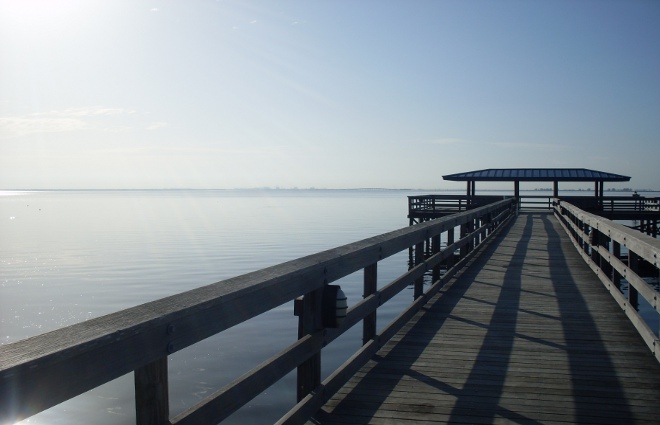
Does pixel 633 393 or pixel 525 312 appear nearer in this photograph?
pixel 633 393

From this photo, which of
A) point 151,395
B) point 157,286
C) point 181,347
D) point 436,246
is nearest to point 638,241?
point 436,246

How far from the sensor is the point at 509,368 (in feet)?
15.9

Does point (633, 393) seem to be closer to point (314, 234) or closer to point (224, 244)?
point (224, 244)

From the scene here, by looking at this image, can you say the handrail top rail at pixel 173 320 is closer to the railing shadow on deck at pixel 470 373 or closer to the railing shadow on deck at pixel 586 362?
the railing shadow on deck at pixel 470 373

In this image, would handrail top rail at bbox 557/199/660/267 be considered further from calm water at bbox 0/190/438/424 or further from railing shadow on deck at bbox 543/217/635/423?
calm water at bbox 0/190/438/424

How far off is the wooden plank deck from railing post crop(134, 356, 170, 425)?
168 cm

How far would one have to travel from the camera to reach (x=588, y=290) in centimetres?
866

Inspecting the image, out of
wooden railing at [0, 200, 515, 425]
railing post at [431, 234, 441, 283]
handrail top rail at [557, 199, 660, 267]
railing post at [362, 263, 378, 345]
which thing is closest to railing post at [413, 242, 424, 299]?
railing post at [431, 234, 441, 283]

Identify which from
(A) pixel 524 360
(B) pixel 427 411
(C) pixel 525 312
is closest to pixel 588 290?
(C) pixel 525 312

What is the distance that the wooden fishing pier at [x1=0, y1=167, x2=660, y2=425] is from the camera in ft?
6.40

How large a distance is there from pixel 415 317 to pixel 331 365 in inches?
148

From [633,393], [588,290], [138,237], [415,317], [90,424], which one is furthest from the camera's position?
[138,237]

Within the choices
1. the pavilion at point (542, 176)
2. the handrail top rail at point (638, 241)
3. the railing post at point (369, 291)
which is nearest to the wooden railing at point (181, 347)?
the railing post at point (369, 291)

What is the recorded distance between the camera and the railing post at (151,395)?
2.16m
